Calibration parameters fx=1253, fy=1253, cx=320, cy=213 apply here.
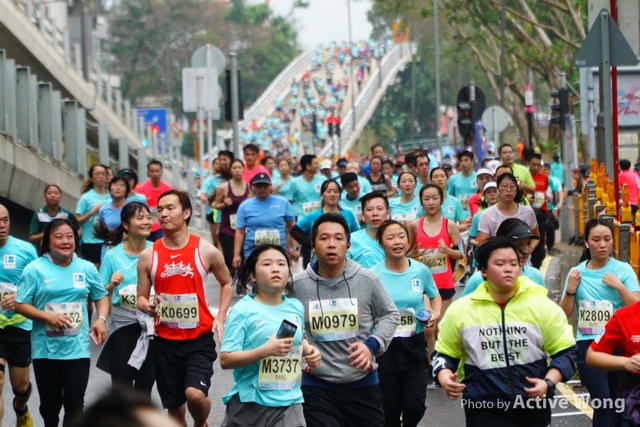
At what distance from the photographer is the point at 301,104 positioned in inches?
3292

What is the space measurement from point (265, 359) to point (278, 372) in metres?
0.09

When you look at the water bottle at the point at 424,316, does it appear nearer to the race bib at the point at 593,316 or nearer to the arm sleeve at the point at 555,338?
the race bib at the point at 593,316

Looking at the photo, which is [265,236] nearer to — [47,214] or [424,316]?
[47,214]

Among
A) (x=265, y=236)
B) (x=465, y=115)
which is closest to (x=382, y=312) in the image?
(x=265, y=236)

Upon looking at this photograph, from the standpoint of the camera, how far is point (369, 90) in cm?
8662

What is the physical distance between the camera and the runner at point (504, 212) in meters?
10.5

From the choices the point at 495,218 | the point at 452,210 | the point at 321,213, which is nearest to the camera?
the point at 495,218

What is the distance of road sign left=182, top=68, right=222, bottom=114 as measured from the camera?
2048 centimetres

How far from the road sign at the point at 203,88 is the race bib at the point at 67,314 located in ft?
41.7

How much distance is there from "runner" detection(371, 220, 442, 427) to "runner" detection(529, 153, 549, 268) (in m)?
5.79

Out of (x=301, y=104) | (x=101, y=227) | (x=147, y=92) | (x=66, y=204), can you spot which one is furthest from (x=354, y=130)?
(x=101, y=227)

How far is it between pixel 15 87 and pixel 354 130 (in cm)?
6077

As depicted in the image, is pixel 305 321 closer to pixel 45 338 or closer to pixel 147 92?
pixel 45 338

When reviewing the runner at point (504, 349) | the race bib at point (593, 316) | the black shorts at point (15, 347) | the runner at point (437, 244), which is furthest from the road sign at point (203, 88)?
the runner at point (504, 349)
